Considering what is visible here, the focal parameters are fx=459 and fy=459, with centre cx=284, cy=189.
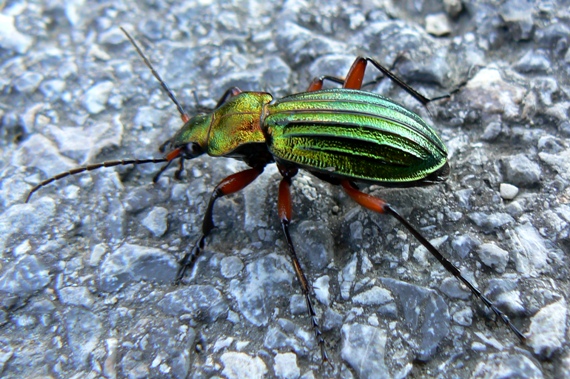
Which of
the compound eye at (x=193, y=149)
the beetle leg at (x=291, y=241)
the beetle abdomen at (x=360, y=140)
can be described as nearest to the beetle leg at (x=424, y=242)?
the beetle abdomen at (x=360, y=140)

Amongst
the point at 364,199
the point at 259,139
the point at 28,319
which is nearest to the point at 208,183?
the point at 259,139

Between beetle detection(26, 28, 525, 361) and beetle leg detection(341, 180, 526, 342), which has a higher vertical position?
beetle detection(26, 28, 525, 361)

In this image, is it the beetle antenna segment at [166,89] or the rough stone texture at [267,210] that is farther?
the beetle antenna segment at [166,89]

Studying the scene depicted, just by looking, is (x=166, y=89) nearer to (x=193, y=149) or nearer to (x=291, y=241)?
(x=193, y=149)

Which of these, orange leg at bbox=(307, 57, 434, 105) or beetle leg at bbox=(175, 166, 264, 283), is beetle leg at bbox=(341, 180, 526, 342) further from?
orange leg at bbox=(307, 57, 434, 105)

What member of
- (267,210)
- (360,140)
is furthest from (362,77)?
(267,210)

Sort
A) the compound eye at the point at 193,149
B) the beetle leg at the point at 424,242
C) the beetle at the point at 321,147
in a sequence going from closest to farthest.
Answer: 1. the beetle leg at the point at 424,242
2. the beetle at the point at 321,147
3. the compound eye at the point at 193,149

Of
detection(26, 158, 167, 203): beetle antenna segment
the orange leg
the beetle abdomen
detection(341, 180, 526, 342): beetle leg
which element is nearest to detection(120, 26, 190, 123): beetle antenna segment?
detection(26, 158, 167, 203): beetle antenna segment

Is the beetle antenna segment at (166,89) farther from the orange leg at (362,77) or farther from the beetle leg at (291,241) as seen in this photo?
the orange leg at (362,77)
